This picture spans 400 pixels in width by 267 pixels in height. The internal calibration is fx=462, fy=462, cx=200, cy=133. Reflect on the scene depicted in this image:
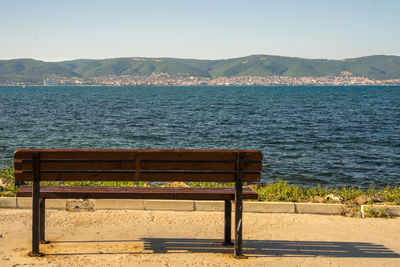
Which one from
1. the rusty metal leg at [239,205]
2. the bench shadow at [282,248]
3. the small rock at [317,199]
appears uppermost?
the rusty metal leg at [239,205]

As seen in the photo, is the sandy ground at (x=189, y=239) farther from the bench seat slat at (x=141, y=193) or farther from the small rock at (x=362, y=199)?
the small rock at (x=362, y=199)

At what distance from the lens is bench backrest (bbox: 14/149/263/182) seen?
5574 millimetres

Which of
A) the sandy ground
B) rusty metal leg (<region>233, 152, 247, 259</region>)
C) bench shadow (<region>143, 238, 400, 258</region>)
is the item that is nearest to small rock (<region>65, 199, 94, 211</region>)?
the sandy ground

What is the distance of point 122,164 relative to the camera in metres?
5.60

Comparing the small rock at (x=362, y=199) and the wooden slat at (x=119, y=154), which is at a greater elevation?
the wooden slat at (x=119, y=154)

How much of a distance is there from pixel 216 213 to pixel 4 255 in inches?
145

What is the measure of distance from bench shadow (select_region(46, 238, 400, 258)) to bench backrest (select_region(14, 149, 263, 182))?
110 cm

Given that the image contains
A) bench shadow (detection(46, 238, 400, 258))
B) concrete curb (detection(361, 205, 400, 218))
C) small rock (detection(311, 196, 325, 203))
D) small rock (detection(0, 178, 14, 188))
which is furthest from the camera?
small rock (detection(0, 178, 14, 188))

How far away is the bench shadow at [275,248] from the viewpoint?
613cm

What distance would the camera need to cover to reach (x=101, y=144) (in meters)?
25.7

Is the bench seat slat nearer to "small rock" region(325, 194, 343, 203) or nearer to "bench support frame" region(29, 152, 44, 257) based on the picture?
"bench support frame" region(29, 152, 44, 257)

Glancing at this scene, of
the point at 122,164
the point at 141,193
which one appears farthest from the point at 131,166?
the point at 141,193

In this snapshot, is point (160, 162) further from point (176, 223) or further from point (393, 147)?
point (393, 147)

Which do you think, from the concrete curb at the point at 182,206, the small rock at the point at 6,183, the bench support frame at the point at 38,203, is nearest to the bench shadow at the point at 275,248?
the bench support frame at the point at 38,203
